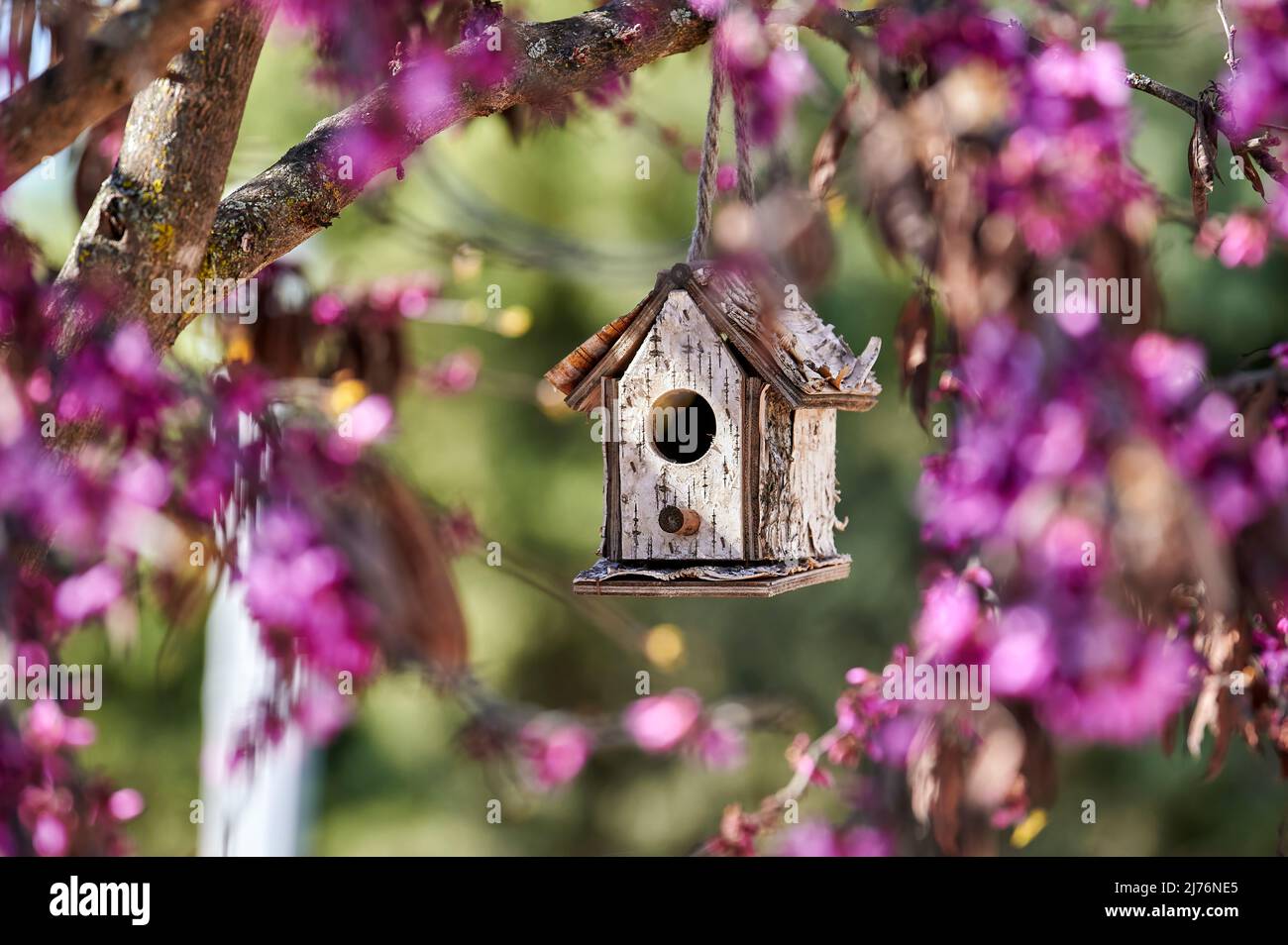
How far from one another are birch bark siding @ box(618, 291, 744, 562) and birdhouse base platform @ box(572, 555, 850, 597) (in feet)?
0.11

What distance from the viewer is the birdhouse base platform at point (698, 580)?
1401 mm

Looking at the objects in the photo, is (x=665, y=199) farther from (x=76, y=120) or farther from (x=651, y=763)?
(x=76, y=120)

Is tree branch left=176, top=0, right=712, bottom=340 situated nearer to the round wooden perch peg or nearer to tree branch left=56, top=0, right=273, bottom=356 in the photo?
tree branch left=56, top=0, right=273, bottom=356

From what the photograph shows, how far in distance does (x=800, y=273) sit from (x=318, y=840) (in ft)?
10.9

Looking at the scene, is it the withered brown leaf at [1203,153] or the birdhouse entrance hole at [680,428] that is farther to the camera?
the birdhouse entrance hole at [680,428]

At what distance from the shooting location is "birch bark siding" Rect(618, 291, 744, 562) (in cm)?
149

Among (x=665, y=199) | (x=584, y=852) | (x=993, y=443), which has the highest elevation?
(x=665, y=199)

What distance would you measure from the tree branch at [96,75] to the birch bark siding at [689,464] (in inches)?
26.5

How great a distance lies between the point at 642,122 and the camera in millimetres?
3514

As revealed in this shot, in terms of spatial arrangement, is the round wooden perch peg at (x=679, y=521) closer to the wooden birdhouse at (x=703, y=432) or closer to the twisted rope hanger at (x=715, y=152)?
the wooden birdhouse at (x=703, y=432)

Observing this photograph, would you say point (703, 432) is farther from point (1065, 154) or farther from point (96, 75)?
point (96, 75)

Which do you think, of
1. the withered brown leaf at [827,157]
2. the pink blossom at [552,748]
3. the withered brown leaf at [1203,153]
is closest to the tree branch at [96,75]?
the pink blossom at [552,748]

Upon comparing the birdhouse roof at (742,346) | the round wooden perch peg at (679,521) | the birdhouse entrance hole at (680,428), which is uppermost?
the birdhouse roof at (742,346)

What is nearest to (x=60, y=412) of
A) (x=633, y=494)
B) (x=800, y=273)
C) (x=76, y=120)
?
(x=76, y=120)
